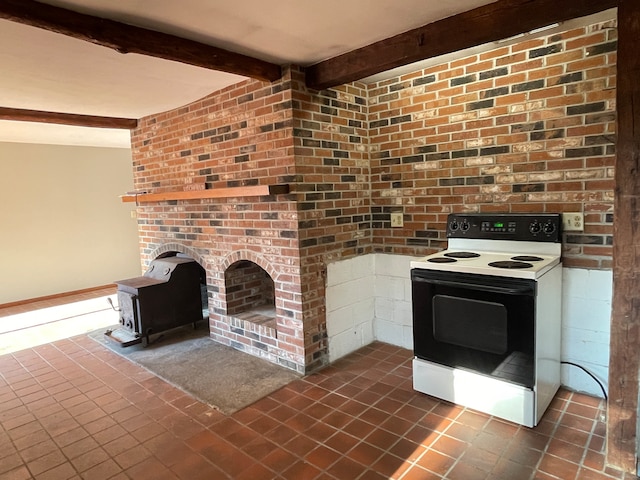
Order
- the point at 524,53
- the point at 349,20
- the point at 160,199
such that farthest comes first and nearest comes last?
the point at 160,199 < the point at 524,53 < the point at 349,20

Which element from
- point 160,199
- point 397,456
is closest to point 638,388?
point 397,456

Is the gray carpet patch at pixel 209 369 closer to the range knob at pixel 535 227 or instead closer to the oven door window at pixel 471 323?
the oven door window at pixel 471 323

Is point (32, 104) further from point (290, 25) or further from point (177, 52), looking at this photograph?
point (290, 25)

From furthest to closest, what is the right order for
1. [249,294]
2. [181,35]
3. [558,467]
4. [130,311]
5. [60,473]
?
1. [249,294]
2. [130,311]
3. [181,35]
4. [60,473]
5. [558,467]

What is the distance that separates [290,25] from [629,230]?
1.89m

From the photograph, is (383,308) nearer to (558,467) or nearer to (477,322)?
(477,322)

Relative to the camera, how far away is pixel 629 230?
5.56 ft

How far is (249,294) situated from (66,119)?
251 cm

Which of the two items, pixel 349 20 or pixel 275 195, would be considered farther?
pixel 275 195

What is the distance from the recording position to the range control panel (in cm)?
243

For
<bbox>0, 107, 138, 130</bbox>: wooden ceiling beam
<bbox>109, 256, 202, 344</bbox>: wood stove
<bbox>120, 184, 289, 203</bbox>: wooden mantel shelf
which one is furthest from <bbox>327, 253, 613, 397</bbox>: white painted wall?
<bbox>0, 107, 138, 130</bbox>: wooden ceiling beam

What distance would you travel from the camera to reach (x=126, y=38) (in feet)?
6.64

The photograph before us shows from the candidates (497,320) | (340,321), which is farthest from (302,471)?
(340,321)

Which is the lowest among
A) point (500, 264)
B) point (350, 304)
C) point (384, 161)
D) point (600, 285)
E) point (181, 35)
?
point (350, 304)
